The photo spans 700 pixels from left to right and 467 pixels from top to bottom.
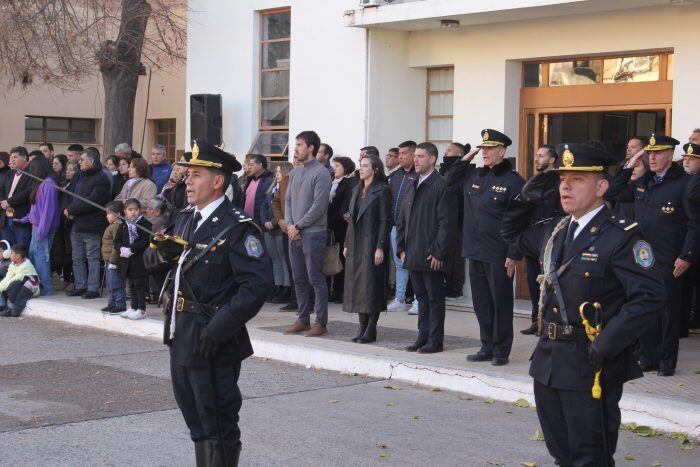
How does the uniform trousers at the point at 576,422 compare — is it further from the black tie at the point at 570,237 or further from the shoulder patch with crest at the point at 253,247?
the shoulder patch with crest at the point at 253,247

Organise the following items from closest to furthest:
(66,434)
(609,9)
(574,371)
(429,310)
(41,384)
→ (574,371)
(66,434)
(41,384)
(429,310)
(609,9)

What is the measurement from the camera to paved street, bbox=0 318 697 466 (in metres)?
6.82

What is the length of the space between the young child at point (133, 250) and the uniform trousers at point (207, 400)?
22.4ft

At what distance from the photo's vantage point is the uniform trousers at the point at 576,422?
4863 mm

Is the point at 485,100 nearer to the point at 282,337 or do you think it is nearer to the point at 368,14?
the point at 368,14

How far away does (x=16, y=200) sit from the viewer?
1461 cm

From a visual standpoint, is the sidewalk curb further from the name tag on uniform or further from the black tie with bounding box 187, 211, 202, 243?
the black tie with bounding box 187, 211, 202, 243

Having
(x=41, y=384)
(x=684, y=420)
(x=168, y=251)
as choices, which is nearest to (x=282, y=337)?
(x=41, y=384)

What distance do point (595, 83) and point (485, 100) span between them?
4.82 ft

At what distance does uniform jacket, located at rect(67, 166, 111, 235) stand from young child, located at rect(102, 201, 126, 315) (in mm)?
1147

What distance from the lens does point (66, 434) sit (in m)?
7.24

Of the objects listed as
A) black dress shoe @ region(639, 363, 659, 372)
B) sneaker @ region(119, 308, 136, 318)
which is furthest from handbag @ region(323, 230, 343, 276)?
black dress shoe @ region(639, 363, 659, 372)

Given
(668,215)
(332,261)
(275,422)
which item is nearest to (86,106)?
(332,261)

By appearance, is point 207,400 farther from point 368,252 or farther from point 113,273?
point 113,273
